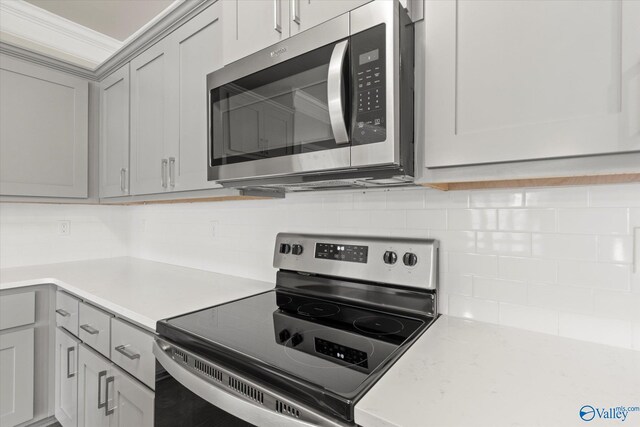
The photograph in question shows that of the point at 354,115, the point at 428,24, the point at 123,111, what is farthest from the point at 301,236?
the point at 123,111

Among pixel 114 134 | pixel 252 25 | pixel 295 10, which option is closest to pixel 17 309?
pixel 114 134

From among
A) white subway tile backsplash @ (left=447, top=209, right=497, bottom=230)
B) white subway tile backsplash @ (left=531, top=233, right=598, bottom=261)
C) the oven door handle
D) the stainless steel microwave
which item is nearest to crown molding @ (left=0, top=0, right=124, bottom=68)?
the stainless steel microwave

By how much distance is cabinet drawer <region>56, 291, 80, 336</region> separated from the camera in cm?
163

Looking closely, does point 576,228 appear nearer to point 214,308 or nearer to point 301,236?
point 301,236

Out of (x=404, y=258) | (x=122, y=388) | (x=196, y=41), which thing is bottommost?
(x=122, y=388)

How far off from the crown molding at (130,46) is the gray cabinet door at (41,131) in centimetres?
4

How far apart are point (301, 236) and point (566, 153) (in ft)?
3.23

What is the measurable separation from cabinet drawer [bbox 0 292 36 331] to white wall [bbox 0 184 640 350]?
4.84ft

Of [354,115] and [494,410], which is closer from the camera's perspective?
[494,410]

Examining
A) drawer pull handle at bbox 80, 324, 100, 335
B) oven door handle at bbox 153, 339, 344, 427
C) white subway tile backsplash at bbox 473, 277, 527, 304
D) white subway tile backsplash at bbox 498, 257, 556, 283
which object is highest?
white subway tile backsplash at bbox 498, 257, 556, 283

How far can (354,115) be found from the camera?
2.78 ft

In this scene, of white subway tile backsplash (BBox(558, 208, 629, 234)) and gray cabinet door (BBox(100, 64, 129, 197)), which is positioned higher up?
gray cabinet door (BBox(100, 64, 129, 197))

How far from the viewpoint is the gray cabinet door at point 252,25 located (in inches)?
41.4

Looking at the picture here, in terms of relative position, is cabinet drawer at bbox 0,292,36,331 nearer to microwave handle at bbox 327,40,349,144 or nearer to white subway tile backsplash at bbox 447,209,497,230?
microwave handle at bbox 327,40,349,144
